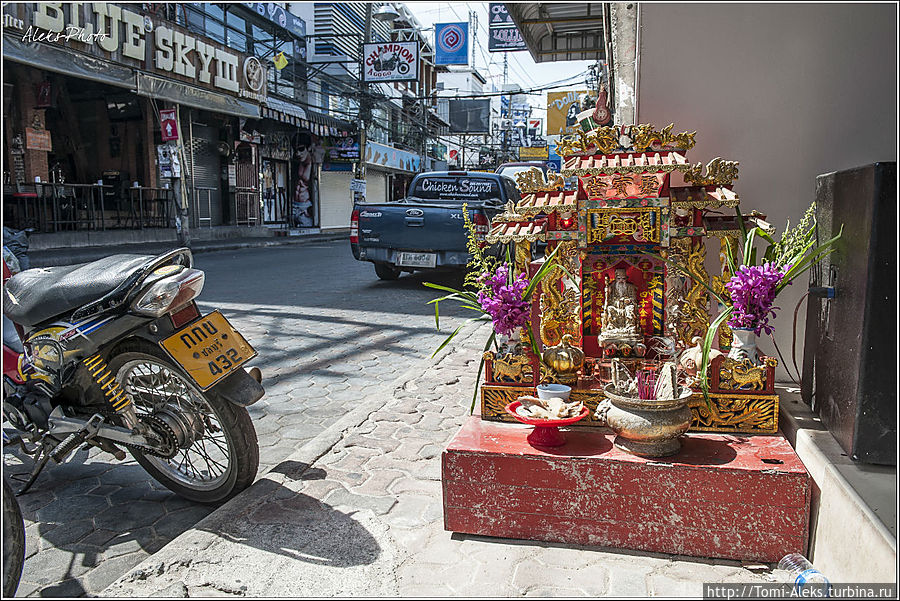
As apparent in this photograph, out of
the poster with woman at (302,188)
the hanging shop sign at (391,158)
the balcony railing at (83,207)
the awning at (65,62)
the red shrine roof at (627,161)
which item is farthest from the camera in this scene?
the hanging shop sign at (391,158)

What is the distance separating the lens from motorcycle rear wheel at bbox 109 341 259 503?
9.78ft

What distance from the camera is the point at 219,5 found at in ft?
66.9

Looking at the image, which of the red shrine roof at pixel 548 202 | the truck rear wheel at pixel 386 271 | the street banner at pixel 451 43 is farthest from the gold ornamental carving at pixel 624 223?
the street banner at pixel 451 43

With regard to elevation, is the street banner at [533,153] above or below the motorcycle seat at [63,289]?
above

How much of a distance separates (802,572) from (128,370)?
10.2 ft

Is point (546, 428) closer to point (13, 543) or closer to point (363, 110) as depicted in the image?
point (13, 543)

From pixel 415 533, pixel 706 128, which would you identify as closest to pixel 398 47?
pixel 706 128

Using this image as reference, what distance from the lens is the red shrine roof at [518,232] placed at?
321 cm

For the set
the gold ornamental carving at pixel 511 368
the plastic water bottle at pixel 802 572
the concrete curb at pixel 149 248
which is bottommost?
the plastic water bottle at pixel 802 572

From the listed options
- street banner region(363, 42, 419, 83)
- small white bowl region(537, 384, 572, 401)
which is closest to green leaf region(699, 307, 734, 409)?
small white bowl region(537, 384, 572, 401)

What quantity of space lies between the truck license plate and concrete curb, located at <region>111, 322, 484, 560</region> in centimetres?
419

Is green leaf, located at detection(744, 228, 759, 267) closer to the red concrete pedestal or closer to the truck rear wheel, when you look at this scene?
the red concrete pedestal

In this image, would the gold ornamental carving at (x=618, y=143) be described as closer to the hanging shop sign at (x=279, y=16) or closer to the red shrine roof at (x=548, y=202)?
the red shrine roof at (x=548, y=202)

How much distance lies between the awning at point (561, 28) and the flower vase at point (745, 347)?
21.9 ft
